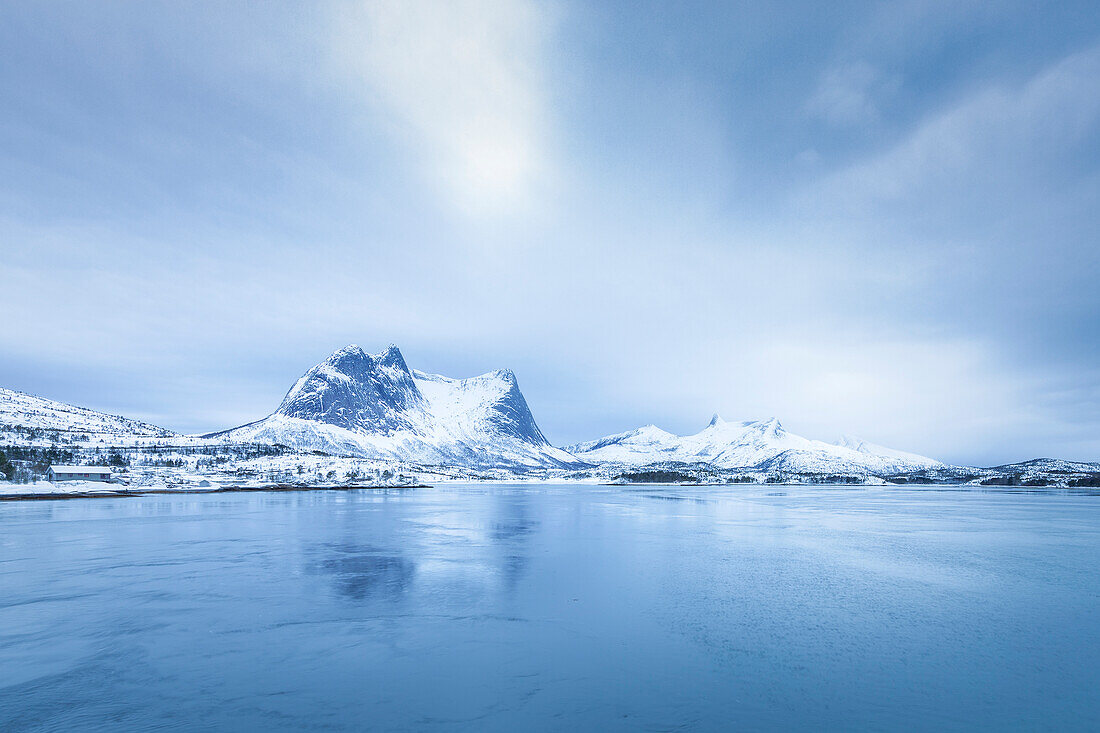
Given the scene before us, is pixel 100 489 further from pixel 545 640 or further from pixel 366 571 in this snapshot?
pixel 545 640

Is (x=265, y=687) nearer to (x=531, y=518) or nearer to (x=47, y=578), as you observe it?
(x=47, y=578)

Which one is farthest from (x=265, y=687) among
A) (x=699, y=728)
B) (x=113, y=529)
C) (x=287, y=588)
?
(x=113, y=529)

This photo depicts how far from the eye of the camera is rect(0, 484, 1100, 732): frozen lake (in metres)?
12.1

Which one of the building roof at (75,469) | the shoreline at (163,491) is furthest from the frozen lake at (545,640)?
the building roof at (75,469)

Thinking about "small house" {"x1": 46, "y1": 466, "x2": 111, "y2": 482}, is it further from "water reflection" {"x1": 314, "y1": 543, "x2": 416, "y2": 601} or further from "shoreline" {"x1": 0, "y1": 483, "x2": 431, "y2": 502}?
"water reflection" {"x1": 314, "y1": 543, "x2": 416, "y2": 601}

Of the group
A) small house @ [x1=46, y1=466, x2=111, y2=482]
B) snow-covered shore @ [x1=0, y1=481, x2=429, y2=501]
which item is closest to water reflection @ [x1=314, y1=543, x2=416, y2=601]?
snow-covered shore @ [x1=0, y1=481, x2=429, y2=501]

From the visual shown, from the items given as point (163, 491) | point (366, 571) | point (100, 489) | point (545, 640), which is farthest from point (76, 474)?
point (545, 640)

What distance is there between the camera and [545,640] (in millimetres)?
17031

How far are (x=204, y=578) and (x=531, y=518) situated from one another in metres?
42.1

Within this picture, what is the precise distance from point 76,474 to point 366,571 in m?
143

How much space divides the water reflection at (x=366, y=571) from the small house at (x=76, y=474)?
431 ft

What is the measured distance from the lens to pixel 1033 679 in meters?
14.2

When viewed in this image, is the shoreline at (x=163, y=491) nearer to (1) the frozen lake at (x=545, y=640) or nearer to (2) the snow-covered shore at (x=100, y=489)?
(2) the snow-covered shore at (x=100, y=489)

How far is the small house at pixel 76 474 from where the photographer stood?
126375mm
